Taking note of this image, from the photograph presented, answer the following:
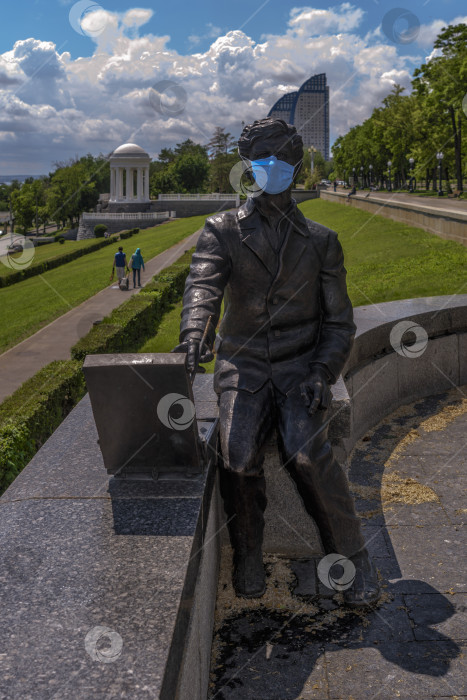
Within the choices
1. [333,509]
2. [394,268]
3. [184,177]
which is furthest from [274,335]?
[184,177]

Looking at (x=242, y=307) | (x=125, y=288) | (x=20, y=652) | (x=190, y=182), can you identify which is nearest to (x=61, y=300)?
(x=125, y=288)

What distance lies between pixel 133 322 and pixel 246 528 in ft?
38.5

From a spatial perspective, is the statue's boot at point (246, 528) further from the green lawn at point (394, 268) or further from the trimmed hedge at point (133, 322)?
the green lawn at point (394, 268)

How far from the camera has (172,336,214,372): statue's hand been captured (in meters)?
3.36

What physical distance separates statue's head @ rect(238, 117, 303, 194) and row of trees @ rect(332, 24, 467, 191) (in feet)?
79.6

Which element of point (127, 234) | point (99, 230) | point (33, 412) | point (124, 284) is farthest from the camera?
point (99, 230)

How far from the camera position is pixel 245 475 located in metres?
3.69

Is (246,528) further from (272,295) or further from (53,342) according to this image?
(53,342)

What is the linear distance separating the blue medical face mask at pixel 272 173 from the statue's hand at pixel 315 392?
1046 millimetres

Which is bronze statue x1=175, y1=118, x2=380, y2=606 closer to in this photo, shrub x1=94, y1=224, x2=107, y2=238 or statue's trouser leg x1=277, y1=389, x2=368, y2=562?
statue's trouser leg x1=277, y1=389, x2=368, y2=562

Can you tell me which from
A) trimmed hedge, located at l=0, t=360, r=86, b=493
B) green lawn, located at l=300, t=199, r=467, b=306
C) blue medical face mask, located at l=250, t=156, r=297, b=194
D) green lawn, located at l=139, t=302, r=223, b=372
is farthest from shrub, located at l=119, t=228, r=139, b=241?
blue medical face mask, located at l=250, t=156, r=297, b=194

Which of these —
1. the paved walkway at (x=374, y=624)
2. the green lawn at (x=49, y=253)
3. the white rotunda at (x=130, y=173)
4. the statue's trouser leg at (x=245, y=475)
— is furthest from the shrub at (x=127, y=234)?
the statue's trouser leg at (x=245, y=475)

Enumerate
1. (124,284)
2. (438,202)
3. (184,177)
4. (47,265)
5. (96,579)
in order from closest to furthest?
1. (96,579)
2. (124,284)
3. (438,202)
4. (47,265)
5. (184,177)

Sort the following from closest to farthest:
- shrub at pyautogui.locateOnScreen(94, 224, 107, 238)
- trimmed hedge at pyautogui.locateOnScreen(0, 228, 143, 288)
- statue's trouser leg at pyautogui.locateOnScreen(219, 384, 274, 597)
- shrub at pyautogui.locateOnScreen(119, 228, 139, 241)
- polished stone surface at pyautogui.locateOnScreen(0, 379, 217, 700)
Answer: polished stone surface at pyautogui.locateOnScreen(0, 379, 217, 700) → statue's trouser leg at pyautogui.locateOnScreen(219, 384, 274, 597) → trimmed hedge at pyautogui.locateOnScreen(0, 228, 143, 288) → shrub at pyautogui.locateOnScreen(119, 228, 139, 241) → shrub at pyautogui.locateOnScreen(94, 224, 107, 238)
